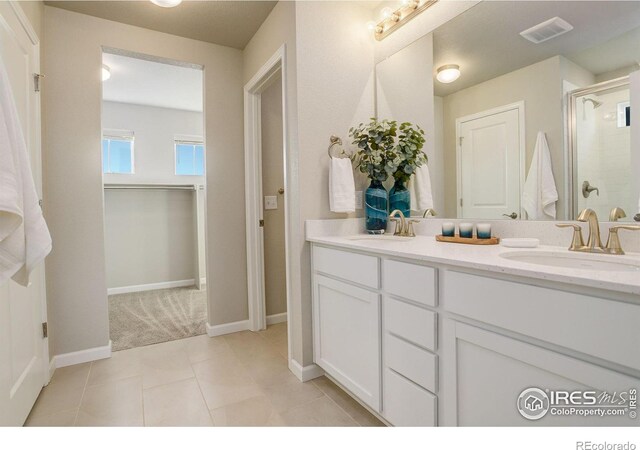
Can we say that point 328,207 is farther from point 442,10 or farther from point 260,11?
point 260,11

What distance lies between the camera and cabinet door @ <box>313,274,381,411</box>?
4.68 feet

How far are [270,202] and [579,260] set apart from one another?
7.35ft

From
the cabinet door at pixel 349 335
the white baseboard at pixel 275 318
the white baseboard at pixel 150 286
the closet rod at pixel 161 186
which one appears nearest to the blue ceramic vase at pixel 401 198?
the cabinet door at pixel 349 335

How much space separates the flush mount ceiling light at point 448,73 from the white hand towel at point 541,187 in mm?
582

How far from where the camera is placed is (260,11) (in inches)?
87.6

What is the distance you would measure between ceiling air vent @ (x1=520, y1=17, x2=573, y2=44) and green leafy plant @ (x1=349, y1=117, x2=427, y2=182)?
654mm

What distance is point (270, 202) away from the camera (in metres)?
2.90

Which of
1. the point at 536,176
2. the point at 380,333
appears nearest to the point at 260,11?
the point at 536,176

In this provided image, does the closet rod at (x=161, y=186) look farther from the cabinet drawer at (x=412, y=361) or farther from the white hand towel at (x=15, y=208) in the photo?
the cabinet drawer at (x=412, y=361)

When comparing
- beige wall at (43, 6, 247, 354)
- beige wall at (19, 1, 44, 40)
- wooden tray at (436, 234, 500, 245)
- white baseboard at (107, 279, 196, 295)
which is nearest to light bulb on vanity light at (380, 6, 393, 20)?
wooden tray at (436, 234, 500, 245)

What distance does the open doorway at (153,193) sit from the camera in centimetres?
386

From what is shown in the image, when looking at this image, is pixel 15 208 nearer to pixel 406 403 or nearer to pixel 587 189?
pixel 406 403

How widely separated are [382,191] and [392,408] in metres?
1.17

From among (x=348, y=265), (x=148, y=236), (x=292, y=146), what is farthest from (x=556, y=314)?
(x=148, y=236)
